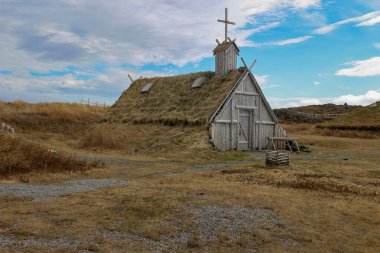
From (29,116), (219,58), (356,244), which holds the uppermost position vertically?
(219,58)

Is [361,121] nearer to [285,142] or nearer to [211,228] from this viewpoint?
[285,142]

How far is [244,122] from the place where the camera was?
3003cm

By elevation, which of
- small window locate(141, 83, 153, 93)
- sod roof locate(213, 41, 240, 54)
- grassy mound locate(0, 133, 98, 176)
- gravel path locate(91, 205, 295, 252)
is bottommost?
gravel path locate(91, 205, 295, 252)

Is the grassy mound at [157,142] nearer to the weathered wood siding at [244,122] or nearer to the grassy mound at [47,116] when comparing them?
the weathered wood siding at [244,122]

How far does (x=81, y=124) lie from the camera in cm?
4562

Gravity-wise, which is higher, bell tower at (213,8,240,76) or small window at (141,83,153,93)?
bell tower at (213,8,240,76)

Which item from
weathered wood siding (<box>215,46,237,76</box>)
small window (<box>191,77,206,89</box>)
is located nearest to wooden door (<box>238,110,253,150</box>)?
weathered wood siding (<box>215,46,237,76</box>)

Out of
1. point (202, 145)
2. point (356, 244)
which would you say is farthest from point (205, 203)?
Answer: point (202, 145)

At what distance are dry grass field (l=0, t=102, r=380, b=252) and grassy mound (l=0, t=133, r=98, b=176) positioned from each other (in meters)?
0.25

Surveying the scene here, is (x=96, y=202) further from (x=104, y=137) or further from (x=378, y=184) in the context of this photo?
(x=104, y=137)

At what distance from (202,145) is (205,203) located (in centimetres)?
1507

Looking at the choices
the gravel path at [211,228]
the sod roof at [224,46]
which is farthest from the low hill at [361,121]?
the gravel path at [211,228]

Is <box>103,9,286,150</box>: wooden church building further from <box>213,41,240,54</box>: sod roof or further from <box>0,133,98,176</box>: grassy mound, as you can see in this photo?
<box>0,133,98,176</box>: grassy mound

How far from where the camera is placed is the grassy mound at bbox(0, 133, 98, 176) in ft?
49.4
